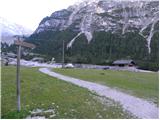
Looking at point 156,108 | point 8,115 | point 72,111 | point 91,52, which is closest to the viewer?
point 8,115

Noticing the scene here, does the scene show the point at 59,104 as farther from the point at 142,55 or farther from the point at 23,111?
the point at 142,55

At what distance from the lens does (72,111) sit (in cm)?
1614

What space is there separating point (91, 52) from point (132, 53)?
71.3ft

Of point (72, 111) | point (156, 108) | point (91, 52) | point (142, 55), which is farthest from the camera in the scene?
Answer: point (91, 52)

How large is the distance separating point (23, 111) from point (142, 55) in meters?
154

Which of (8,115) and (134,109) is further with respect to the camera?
(134,109)

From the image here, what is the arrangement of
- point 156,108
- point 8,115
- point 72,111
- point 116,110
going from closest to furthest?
point 8,115, point 72,111, point 116,110, point 156,108

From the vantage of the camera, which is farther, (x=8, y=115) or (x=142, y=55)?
(x=142, y=55)

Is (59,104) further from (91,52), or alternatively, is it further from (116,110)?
(91,52)

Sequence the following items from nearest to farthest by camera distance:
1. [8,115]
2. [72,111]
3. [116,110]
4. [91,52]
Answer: [8,115] → [72,111] → [116,110] → [91,52]

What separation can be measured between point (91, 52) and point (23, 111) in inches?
6415

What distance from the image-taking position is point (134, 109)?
1831 centimetres

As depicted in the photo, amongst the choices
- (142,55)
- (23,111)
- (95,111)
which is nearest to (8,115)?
(23,111)

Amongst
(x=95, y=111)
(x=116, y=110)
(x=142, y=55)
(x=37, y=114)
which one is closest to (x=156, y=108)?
(x=116, y=110)
